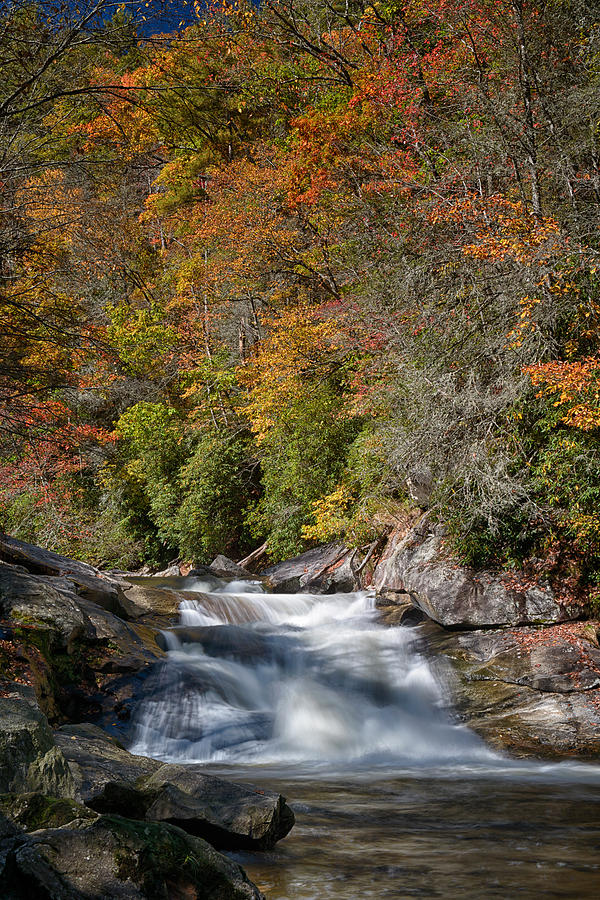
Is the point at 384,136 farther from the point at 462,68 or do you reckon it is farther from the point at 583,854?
the point at 583,854

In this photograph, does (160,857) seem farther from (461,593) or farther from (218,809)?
(461,593)

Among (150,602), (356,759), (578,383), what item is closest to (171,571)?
(150,602)

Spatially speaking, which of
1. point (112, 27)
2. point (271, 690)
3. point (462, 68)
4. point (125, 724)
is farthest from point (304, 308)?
point (112, 27)

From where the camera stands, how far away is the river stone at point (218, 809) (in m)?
4.23

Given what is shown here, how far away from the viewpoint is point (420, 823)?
559 cm

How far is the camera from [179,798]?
14.1ft

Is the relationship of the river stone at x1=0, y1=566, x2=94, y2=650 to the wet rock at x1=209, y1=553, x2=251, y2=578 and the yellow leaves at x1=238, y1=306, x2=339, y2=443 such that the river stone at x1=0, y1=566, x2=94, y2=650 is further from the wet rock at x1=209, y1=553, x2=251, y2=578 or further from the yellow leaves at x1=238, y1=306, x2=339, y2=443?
the yellow leaves at x1=238, y1=306, x2=339, y2=443

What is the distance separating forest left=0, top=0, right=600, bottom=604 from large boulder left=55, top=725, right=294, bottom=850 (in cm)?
273

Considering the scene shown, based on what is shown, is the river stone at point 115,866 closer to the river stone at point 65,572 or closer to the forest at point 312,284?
the forest at point 312,284

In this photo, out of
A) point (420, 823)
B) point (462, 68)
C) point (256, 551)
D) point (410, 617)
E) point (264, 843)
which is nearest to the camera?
point (264, 843)

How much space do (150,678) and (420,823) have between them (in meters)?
4.59

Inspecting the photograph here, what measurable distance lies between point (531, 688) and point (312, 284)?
13882mm

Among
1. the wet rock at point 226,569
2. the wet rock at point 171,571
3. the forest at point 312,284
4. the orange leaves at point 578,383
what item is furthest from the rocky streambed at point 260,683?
the wet rock at point 171,571

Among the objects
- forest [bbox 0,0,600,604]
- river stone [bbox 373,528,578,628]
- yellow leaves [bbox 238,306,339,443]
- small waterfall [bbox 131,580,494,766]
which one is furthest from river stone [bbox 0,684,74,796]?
yellow leaves [bbox 238,306,339,443]
